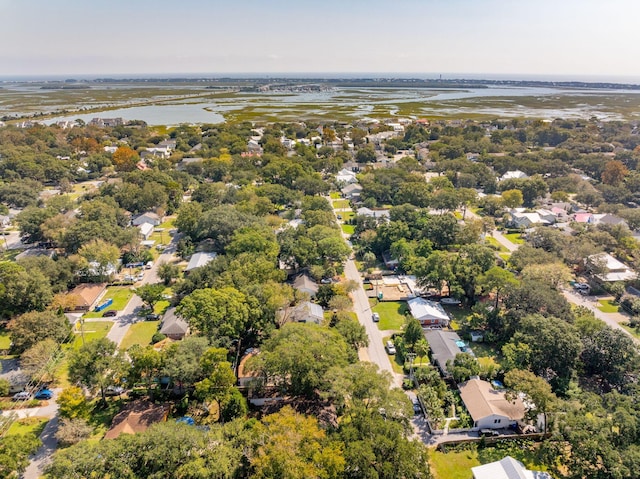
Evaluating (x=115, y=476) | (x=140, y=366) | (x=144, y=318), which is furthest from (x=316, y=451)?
(x=144, y=318)

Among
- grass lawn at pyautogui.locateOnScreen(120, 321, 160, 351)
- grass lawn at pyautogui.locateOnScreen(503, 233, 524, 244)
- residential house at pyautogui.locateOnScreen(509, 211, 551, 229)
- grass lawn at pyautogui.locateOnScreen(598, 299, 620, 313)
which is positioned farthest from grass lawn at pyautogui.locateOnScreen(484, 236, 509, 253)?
grass lawn at pyautogui.locateOnScreen(120, 321, 160, 351)

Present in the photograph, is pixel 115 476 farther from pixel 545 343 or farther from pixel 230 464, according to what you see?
pixel 545 343

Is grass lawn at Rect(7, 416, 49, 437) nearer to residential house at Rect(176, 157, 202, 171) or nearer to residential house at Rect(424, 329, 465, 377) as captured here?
residential house at Rect(424, 329, 465, 377)

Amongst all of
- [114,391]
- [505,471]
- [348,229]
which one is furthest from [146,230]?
[505,471]

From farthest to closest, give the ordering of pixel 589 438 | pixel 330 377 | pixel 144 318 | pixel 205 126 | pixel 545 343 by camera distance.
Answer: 1. pixel 205 126
2. pixel 144 318
3. pixel 545 343
4. pixel 330 377
5. pixel 589 438

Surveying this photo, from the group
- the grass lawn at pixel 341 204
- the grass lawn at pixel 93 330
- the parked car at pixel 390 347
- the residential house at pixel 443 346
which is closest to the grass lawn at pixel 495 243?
the residential house at pixel 443 346

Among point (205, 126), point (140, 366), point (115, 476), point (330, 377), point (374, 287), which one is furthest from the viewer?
point (205, 126)

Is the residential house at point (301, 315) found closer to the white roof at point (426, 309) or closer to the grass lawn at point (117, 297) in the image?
the white roof at point (426, 309)
